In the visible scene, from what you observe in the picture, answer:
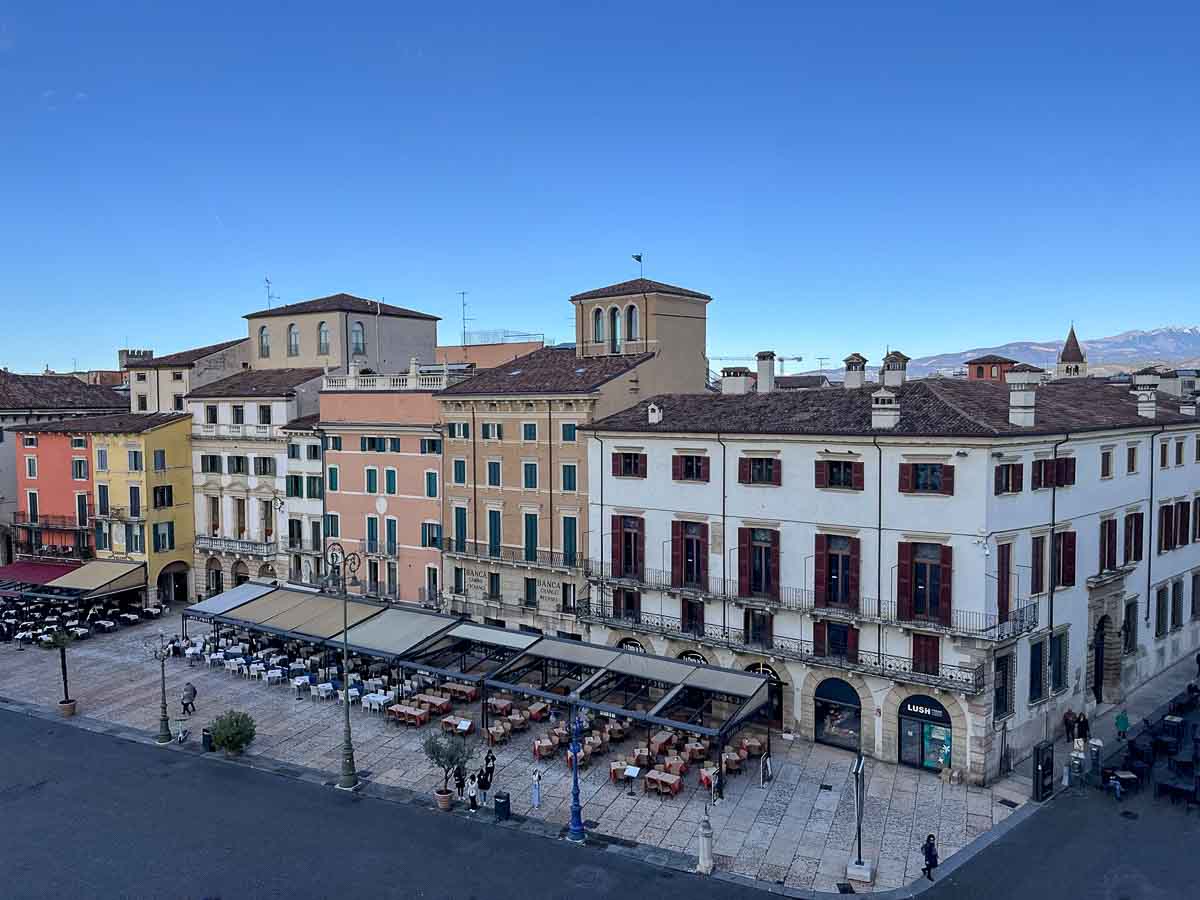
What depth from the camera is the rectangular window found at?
36.8 metres

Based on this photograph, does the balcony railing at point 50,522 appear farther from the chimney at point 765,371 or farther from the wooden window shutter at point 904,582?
the wooden window shutter at point 904,582

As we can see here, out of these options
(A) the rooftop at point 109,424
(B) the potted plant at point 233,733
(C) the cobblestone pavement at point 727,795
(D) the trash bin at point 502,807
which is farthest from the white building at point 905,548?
(A) the rooftop at point 109,424

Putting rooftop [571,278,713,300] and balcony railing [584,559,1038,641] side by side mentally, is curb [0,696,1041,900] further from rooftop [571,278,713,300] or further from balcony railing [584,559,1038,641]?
rooftop [571,278,713,300]

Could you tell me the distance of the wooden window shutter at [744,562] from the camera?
39.5 metres

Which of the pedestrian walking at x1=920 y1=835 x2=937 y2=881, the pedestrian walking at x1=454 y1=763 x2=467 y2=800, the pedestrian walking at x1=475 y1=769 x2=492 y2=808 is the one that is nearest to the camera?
the pedestrian walking at x1=920 y1=835 x2=937 y2=881

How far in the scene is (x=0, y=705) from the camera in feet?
146

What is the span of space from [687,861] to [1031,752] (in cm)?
1577

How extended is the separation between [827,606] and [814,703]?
3905mm

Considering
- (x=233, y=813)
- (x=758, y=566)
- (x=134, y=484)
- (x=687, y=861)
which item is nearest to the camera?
(x=687, y=861)

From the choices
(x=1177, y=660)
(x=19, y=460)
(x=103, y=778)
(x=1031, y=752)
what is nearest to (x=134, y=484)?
(x=19, y=460)

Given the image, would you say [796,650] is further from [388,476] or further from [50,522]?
[50,522]

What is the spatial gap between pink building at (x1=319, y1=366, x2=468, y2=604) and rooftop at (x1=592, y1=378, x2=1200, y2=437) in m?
12.1

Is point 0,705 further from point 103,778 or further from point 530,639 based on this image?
point 530,639

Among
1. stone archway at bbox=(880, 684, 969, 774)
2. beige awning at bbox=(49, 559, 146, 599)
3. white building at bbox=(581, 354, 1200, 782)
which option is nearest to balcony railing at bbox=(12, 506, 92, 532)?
beige awning at bbox=(49, 559, 146, 599)
